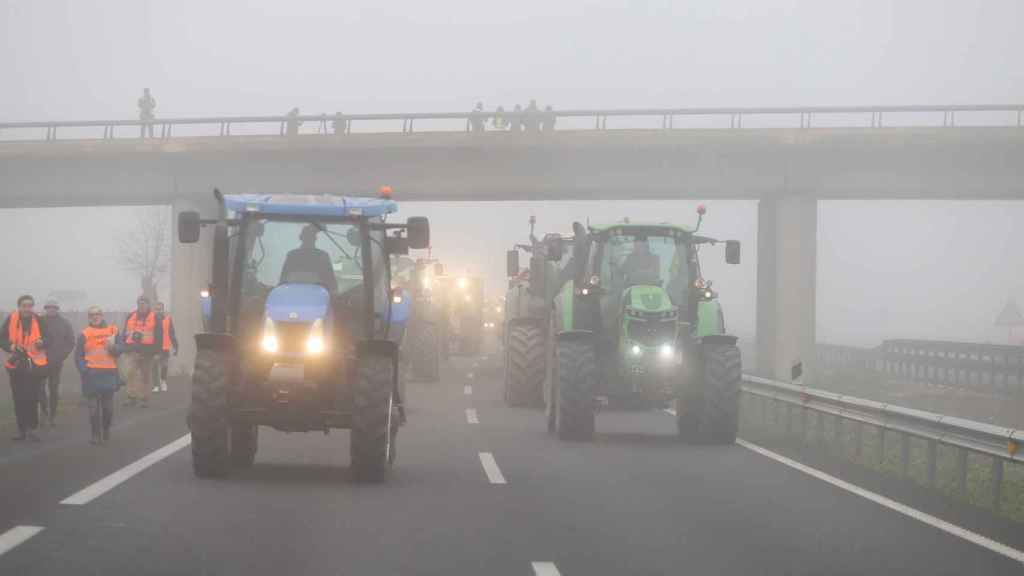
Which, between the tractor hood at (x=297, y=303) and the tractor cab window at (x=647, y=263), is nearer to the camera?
the tractor hood at (x=297, y=303)

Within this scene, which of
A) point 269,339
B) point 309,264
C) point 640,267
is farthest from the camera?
point 640,267

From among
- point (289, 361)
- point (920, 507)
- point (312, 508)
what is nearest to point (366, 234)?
point (289, 361)

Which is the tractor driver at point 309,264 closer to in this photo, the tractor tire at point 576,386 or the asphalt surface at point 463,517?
the asphalt surface at point 463,517

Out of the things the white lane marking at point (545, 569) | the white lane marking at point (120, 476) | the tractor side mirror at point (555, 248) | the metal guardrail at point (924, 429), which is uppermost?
the tractor side mirror at point (555, 248)

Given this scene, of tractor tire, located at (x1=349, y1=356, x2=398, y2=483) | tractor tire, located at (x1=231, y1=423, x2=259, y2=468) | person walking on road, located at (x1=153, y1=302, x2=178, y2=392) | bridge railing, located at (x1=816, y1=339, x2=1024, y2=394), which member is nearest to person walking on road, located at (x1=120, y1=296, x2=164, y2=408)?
person walking on road, located at (x1=153, y1=302, x2=178, y2=392)

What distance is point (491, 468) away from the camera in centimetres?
1487

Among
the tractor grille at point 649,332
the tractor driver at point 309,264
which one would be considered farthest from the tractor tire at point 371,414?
the tractor grille at point 649,332

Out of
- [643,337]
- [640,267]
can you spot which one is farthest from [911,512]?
[640,267]

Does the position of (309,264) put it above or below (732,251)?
below

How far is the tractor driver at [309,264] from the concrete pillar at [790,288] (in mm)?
25150

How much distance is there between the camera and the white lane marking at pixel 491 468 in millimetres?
13883

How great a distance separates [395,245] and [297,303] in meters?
1.46

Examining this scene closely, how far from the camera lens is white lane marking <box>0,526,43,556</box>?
30.3ft

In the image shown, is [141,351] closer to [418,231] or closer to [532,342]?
[532,342]
